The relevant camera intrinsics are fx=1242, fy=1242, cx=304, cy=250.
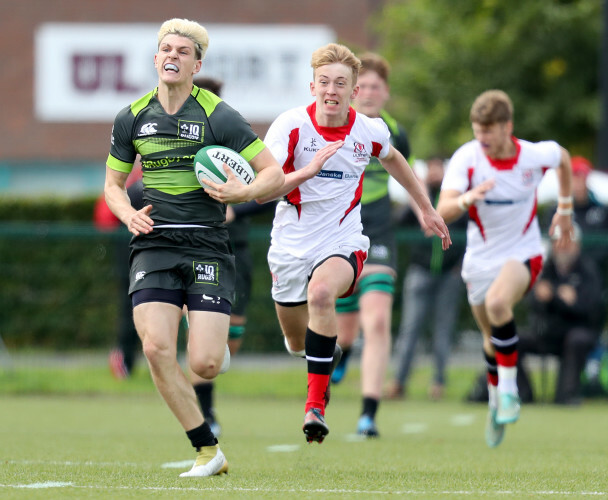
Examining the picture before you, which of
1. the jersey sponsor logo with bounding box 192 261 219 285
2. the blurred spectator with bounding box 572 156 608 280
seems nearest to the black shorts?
the jersey sponsor logo with bounding box 192 261 219 285

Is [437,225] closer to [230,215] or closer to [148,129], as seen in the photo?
[148,129]

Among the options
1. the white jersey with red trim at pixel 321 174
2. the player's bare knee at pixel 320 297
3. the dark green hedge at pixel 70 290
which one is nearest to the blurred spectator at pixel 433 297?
the dark green hedge at pixel 70 290

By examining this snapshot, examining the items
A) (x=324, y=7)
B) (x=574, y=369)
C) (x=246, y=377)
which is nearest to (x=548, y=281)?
(x=574, y=369)

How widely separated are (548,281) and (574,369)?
1.00 m

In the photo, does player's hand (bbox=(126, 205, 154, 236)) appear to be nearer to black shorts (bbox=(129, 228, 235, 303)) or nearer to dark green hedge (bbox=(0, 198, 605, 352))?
black shorts (bbox=(129, 228, 235, 303))

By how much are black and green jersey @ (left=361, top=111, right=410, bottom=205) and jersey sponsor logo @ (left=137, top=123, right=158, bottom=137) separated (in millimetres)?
3172

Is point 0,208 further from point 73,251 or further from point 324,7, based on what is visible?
point 324,7

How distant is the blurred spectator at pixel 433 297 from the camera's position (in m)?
13.6

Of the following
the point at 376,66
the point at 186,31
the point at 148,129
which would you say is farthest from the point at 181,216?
the point at 376,66

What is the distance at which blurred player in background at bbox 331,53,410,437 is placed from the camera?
948 cm

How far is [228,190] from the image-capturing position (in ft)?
21.1

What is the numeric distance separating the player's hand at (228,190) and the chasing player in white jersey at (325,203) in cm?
71

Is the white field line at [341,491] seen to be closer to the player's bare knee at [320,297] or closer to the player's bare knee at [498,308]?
the player's bare knee at [320,297]

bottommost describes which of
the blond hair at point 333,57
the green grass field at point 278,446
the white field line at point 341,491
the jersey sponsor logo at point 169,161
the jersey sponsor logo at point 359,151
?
the green grass field at point 278,446
